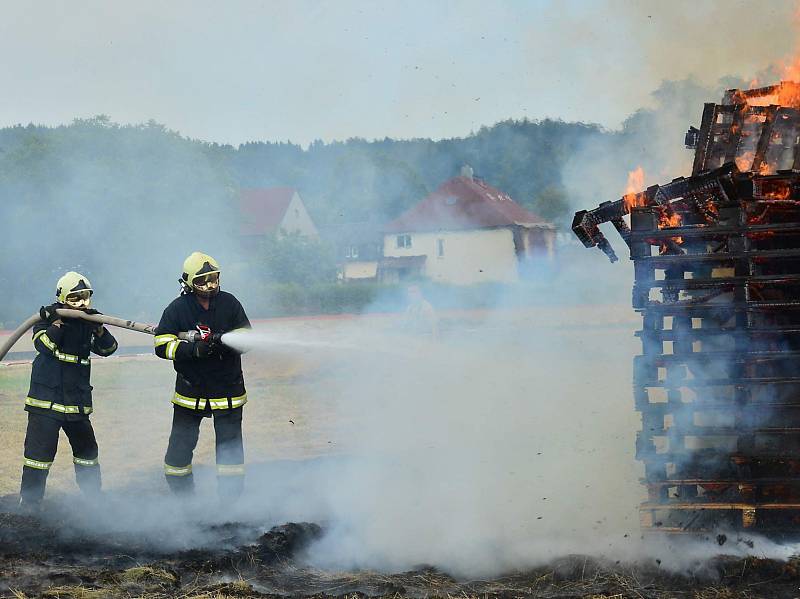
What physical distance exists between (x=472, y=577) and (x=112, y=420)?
25.3 ft

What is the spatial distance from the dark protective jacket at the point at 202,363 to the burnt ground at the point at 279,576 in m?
1.13

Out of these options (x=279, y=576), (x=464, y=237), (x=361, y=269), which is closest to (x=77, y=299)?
(x=279, y=576)

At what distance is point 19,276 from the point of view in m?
24.9

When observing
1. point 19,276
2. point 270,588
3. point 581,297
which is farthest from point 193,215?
point 270,588

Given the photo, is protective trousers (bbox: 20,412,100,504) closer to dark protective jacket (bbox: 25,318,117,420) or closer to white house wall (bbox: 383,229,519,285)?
dark protective jacket (bbox: 25,318,117,420)

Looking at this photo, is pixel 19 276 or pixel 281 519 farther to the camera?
pixel 19 276

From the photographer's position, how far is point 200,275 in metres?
7.31

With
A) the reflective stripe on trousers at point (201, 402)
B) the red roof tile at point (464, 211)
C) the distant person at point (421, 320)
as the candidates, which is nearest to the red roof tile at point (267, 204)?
Answer: the red roof tile at point (464, 211)

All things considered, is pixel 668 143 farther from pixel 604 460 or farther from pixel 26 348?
pixel 26 348

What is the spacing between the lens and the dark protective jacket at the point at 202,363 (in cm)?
730

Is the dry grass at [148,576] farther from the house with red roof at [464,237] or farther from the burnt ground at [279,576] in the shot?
the house with red roof at [464,237]

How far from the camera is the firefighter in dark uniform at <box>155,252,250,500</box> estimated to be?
732 centimetres

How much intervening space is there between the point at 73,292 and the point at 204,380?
142cm

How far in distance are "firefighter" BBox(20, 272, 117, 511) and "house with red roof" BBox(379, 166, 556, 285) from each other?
21.8 m
